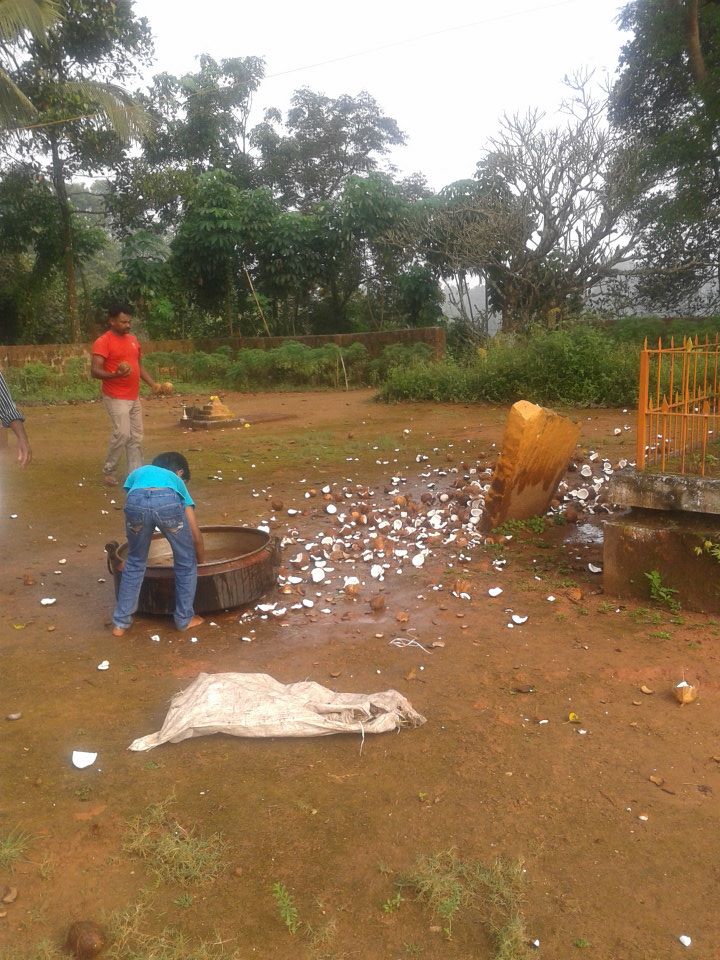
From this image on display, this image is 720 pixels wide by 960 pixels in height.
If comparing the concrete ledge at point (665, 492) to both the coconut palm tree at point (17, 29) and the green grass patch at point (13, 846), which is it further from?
the coconut palm tree at point (17, 29)

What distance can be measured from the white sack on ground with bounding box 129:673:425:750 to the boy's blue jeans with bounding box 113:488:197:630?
955 millimetres

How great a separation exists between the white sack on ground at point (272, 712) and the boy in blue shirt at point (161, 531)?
0.96m

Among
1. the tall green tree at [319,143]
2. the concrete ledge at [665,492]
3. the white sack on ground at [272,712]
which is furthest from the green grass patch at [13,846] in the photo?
the tall green tree at [319,143]

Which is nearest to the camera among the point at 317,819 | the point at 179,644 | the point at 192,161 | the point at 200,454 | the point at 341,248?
the point at 317,819

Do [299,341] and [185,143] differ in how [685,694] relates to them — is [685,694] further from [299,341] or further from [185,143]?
[185,143]

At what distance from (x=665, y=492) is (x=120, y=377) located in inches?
190

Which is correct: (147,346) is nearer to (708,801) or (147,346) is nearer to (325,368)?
(325,368)

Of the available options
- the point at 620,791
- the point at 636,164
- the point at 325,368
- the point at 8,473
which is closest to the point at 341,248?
the point at 325,368

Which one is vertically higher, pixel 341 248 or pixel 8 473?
pixel 341 248

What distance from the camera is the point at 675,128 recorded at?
52.9 ft

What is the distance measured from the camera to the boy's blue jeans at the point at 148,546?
14.4 feet

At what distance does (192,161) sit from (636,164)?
12909 mm

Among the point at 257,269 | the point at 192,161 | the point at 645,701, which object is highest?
the point at 192,161

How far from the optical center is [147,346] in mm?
18750
